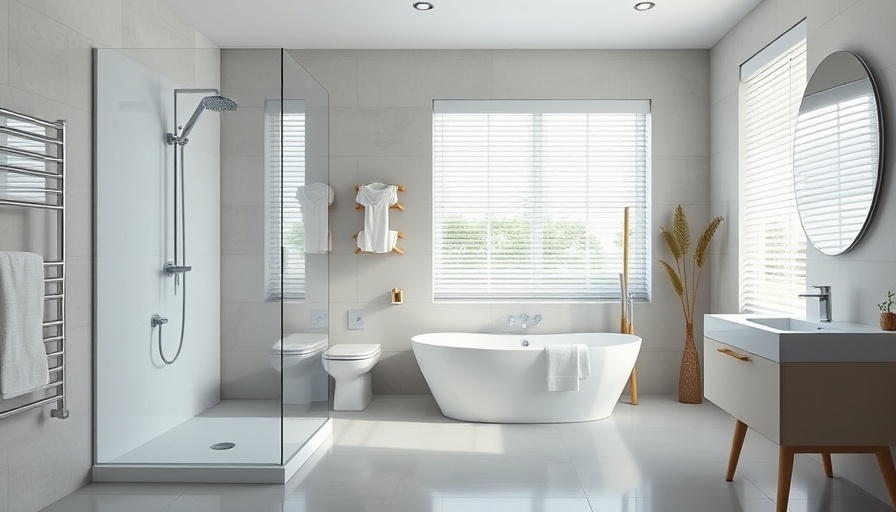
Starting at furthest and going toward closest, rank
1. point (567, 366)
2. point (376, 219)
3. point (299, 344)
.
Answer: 1. point (376, 219)
2. point (567, 366)
3. point (299, 344)

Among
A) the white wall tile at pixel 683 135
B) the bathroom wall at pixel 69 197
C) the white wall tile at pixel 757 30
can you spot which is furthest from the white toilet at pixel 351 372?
the white wall tile at pixel 757 30

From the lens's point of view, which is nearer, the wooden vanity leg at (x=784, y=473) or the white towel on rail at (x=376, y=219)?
the wooden vanity leg at (x=784, y=473)

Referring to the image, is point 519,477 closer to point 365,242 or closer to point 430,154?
point 365,242

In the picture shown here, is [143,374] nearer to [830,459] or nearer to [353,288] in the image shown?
[353,288]

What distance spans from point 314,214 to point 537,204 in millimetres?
2301

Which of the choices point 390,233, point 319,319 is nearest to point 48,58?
point 319,319

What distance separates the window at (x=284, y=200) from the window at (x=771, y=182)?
9.36ft

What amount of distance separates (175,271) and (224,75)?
96cm

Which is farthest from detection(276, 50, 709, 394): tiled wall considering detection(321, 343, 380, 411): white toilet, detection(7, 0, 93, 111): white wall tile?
detection(7, 0, 93, 111): white wall tile

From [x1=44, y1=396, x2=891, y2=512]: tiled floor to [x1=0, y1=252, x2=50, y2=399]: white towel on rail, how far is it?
2.20 feet

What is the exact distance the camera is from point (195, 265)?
344cm

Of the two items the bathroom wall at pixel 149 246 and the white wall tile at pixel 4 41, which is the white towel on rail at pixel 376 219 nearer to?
the bathroom wall at pixel 149 246

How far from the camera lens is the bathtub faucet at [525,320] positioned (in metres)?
5.54

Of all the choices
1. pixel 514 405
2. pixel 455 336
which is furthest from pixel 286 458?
pixel 455 336
